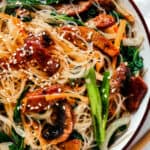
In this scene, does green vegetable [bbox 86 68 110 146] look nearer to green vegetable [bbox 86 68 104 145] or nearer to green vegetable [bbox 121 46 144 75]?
green vegetable [bbox 86 68 104 145]

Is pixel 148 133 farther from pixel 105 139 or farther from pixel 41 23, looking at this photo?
pixel 41 23

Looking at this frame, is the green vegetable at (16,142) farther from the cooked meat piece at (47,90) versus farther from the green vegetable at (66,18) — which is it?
the green vegetable at (66,18)

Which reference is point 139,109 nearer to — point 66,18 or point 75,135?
point 75,135

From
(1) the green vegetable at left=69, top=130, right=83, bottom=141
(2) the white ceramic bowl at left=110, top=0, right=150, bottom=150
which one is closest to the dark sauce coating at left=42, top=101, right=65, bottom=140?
(1) the green vegetable at left=69, top=130, right=83, bottom=141

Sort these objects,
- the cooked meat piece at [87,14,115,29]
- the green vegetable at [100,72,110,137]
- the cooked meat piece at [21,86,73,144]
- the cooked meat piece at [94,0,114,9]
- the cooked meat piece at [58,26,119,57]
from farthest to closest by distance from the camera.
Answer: the cooked meat piece at [94,0,114,9] → the cooked meat piece at [87,14,115,29] → the cooked meat piece at [58,26,119,57] → the green vegetable at [100,72,110,137] → the cooked meat piece at [21,86,73,144]

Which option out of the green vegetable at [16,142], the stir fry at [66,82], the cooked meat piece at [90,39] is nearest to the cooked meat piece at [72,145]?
the stir fry at [66,82]
